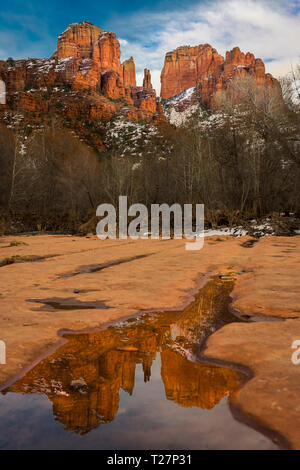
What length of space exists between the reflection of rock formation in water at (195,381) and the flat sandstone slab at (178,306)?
12 cm

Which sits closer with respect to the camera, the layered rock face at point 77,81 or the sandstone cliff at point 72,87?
the sandstone cliff at point 72,87

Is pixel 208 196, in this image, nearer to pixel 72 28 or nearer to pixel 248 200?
pixel 248 200

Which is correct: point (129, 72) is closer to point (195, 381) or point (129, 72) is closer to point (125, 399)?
point (195, 381)

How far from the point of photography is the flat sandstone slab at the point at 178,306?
1.71 metres

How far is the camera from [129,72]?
498ft

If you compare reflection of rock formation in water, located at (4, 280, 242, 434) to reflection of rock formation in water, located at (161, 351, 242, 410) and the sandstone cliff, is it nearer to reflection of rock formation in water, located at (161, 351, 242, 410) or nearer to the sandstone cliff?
reflection of rock formation in water, located at (161, 351, 242, 410)

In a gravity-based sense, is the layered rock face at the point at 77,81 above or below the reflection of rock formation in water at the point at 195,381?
above

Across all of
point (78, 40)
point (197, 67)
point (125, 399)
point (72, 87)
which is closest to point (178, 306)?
point (125, 399)

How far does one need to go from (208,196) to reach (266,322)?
20985mm

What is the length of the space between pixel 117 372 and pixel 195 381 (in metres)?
0.46

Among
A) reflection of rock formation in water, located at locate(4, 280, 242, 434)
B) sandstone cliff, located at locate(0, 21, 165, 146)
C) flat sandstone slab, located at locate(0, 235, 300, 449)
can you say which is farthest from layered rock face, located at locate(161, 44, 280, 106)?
reflection of rock formation in water, located at locate(4, 280, 242, 434)

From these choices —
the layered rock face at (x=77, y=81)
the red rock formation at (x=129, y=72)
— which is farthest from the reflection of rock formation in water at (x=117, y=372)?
the red rock formation at (x=129, y=72)

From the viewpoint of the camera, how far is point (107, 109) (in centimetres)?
8056

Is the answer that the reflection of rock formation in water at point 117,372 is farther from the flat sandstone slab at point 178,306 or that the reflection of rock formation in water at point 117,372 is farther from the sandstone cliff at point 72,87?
the sandstone cliff at point 72,87
